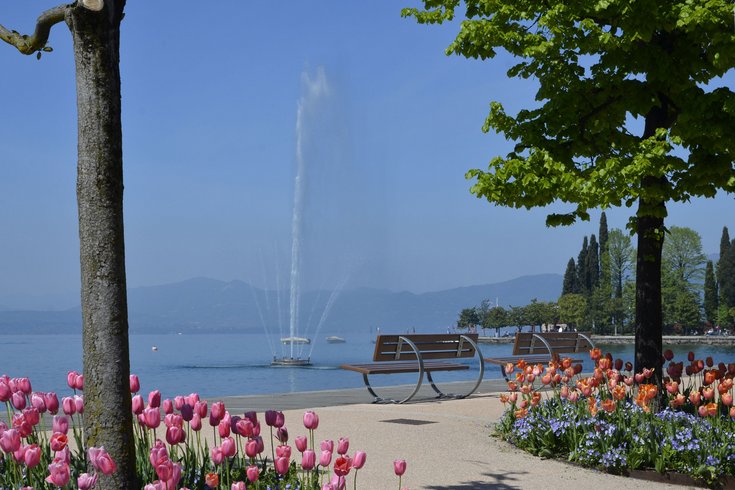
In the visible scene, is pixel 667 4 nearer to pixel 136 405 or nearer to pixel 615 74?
pixel 615 74

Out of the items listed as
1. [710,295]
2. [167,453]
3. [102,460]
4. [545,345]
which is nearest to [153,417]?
[167,453]

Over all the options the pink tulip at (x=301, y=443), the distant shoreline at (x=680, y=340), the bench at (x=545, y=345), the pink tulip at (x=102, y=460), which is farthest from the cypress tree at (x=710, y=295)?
the pink tulip at (x=102, y=460)

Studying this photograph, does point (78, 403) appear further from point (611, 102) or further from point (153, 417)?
point (611, 102)

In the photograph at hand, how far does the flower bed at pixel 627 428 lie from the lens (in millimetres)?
7777

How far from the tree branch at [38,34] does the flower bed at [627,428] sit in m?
5.46

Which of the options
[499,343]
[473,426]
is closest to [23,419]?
[473,426]

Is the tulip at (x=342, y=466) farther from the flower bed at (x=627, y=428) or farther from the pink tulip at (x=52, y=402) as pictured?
the flower bed at (x=627, y=428)

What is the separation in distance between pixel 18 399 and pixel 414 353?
775 centimetres

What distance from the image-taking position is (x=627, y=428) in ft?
27.1

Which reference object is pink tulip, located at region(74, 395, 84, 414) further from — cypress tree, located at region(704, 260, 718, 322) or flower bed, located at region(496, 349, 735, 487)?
cypress tree, located at region(704, 260, 718, 322)

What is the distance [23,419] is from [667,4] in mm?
7828

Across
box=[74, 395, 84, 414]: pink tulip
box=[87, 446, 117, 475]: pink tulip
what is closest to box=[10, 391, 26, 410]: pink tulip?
box=[74, 395, 84, 414]: pink tulip

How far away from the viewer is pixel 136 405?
558 centimetres

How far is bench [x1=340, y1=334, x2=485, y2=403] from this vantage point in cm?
1239
